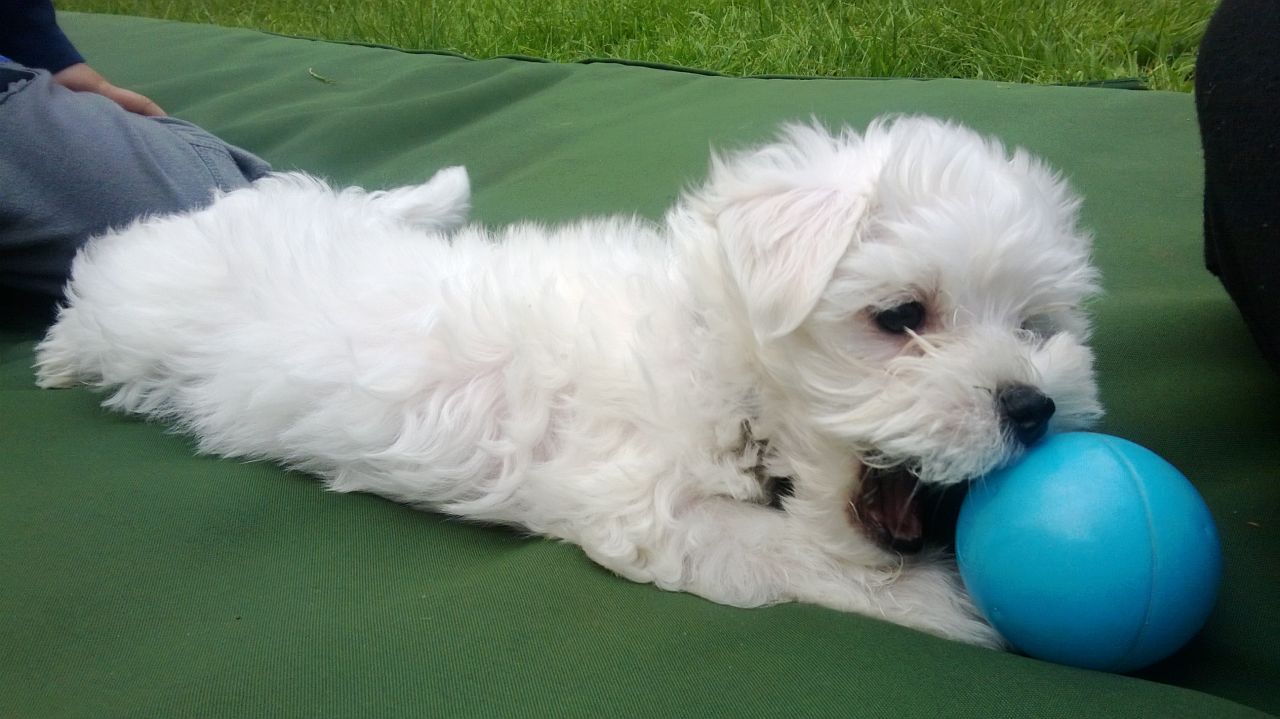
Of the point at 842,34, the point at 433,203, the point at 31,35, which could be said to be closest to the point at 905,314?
the point at 433,203

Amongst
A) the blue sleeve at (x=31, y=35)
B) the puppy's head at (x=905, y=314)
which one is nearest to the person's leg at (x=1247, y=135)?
the puppy's head at (x=905, y=314)

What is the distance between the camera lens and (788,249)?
1.69 metres

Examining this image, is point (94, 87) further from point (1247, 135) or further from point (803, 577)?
point (1247, 135)

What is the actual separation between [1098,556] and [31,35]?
14.6 ft

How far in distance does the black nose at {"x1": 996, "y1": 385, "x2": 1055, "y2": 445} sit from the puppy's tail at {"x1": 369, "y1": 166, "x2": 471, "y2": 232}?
2.19 m

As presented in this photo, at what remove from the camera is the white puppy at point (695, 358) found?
5.49ft

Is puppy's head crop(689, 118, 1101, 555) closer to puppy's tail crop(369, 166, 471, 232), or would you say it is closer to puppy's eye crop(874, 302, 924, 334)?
puppy's eye crop(874, 302, 924, 334)

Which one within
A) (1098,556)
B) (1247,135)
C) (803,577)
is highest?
(1247,135)

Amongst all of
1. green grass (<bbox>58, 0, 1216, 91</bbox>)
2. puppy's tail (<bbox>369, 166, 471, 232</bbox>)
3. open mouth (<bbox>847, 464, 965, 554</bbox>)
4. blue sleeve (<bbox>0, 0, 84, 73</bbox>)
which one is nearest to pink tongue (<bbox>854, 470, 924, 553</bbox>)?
open mouth (<bbox>847, 464, 965, 554</bbox>)

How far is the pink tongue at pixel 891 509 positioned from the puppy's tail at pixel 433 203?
1.98 m

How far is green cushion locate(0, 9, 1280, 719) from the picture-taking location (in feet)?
4.75

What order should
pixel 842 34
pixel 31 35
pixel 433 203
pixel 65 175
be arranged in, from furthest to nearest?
1. pixel 842 34
2. pixel 31 35
3. pixel 433 203
4. pixel 65 175

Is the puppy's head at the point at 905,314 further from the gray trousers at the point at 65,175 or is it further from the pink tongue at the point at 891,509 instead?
the gray trousers at the point at 65,175

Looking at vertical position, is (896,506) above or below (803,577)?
above
